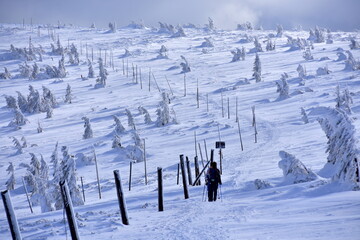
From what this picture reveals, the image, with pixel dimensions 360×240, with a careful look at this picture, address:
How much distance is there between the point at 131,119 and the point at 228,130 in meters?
13.1

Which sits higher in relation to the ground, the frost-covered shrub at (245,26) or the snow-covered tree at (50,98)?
the frost-covered shrub at (245,26)

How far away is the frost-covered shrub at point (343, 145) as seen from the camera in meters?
11.0

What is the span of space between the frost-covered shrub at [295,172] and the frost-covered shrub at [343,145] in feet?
4.43

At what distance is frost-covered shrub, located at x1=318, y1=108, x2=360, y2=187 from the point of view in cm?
1095

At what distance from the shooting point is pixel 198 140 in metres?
39.1

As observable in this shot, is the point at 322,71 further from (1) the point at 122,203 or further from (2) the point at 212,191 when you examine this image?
(1) the point at 122,203

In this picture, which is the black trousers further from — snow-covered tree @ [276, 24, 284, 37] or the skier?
snow-covered tree @ [276, 24, 284, 37]

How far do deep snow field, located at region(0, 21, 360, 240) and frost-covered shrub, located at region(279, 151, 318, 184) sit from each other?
1.35 ft

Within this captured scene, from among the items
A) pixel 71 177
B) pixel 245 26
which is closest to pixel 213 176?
pixel 71 177

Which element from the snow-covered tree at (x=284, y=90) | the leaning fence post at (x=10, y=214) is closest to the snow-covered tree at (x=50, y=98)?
the snow-covered tree at (x=284, y=90)

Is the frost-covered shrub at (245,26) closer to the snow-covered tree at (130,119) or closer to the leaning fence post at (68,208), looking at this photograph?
the snow-covered tree at (130,119)

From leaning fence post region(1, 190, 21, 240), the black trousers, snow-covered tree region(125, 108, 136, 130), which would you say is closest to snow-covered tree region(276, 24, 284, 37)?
snow-covered tree region(125, 108, 136, 130)

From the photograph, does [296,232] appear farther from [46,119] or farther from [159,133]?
[46,119]

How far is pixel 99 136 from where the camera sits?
148ft
